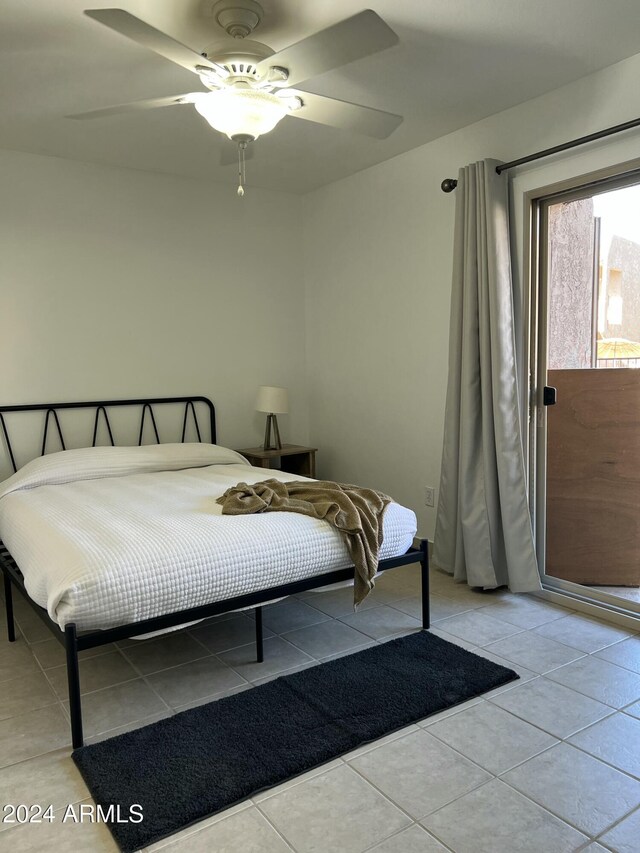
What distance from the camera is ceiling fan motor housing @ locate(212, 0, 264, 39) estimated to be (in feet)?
7.52

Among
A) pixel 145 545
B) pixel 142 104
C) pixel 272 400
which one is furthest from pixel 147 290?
pixel 145 545

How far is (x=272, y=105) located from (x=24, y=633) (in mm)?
2553

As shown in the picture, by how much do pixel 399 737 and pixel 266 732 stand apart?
443mm

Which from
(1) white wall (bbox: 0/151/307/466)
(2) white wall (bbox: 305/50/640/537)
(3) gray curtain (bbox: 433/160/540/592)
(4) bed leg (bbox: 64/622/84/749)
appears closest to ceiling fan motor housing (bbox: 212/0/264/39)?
(3) gray curtain (bbox: 433/160/540/592)

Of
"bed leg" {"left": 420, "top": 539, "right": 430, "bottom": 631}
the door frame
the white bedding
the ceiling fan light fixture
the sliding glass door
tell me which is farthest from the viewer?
the door frame

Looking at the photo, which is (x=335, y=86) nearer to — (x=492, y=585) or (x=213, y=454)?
(x=213, y=454)

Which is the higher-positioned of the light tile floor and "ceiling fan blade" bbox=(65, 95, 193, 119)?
"ceiling fan blade" bbox=(65, 95, 193, 119)

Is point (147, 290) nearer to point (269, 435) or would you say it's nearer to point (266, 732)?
point (269, 435)

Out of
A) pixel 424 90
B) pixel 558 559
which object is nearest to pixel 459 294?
pixel 424 90

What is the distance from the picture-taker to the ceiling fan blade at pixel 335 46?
1.93 metres

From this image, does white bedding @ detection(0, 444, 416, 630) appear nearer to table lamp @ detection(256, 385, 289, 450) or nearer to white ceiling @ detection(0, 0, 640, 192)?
table lamp @ detection(256, 385, 289, 450)

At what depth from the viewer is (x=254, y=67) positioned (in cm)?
226

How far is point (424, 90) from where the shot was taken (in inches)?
123

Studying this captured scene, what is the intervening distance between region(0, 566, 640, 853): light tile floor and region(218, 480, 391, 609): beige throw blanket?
1.33 feet
